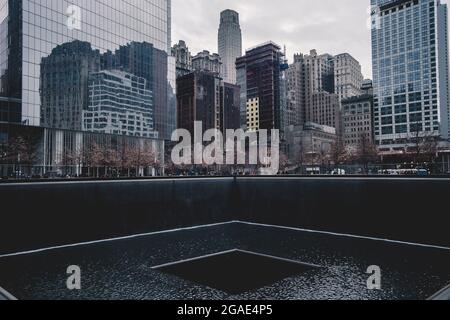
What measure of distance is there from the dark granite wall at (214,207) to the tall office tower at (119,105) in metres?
54.9

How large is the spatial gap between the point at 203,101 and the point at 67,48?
108992 mm

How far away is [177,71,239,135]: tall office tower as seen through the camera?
6786 inches

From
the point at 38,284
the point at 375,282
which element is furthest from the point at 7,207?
the point at 375,282

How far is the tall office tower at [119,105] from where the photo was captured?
75.4 meters

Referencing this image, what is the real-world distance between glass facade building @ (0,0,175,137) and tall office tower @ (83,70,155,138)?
1626 millimetres

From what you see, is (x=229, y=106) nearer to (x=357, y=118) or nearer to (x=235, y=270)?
(x=357, y=118)

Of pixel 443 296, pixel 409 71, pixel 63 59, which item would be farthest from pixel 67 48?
pixel 409 71

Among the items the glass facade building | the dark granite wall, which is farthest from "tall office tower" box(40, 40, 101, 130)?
the dark granite wall

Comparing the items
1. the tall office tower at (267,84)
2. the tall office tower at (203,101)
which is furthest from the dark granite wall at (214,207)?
the tall office tower at (267,84)

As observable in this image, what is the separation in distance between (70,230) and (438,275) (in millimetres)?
17060

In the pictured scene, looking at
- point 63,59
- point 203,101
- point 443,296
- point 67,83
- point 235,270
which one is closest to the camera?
point 443,296

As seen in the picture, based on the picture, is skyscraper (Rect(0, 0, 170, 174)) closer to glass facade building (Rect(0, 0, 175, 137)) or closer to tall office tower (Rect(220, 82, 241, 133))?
glass facade building (Rect(0, 0, 175, 137))

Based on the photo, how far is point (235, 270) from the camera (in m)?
14.2

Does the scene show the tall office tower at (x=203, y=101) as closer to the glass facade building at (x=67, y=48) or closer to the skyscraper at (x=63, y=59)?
the glass facade building at (x=67, y=48)
